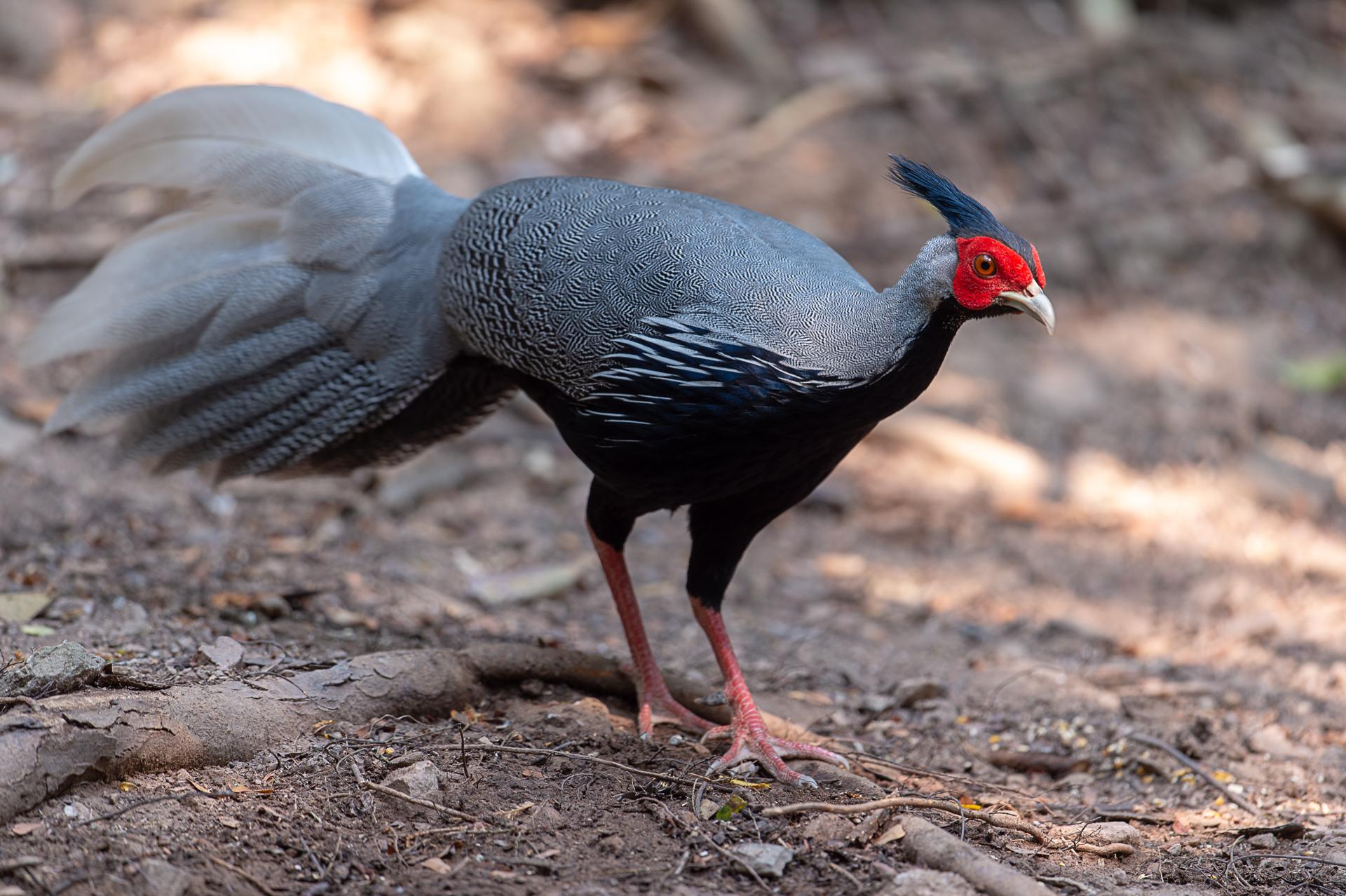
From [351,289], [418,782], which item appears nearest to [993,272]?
[418,782]

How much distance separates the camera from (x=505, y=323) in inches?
162

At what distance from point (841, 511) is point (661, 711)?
2.91 m

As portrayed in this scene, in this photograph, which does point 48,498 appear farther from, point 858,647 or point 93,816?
point 858,647

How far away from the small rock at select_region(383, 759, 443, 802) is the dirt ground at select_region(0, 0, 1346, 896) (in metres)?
0.07

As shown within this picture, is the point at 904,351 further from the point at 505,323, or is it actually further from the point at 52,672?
the point at 52,672

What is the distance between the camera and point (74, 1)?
387 inches

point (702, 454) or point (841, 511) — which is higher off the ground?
point (702, 454)

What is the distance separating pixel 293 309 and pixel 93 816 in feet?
7.17

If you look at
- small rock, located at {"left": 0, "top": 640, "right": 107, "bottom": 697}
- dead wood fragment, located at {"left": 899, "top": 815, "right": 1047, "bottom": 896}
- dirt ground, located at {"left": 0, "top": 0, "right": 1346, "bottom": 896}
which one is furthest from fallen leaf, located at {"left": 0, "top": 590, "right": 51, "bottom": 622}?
dead wood fragment, located at {"left": 899, "top": 815, "right": 1047, "bottom": 896}

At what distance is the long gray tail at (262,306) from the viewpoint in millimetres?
4516

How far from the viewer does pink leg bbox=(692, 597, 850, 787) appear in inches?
151

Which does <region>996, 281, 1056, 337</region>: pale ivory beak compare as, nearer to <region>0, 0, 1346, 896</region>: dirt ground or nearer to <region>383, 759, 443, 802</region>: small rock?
<region>0, 0, 1346, 896</region>: dirt ground

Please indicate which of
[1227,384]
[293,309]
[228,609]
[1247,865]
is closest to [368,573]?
[228,609]

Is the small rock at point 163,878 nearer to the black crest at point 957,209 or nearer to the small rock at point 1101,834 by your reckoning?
the small rock at point 1101,834
